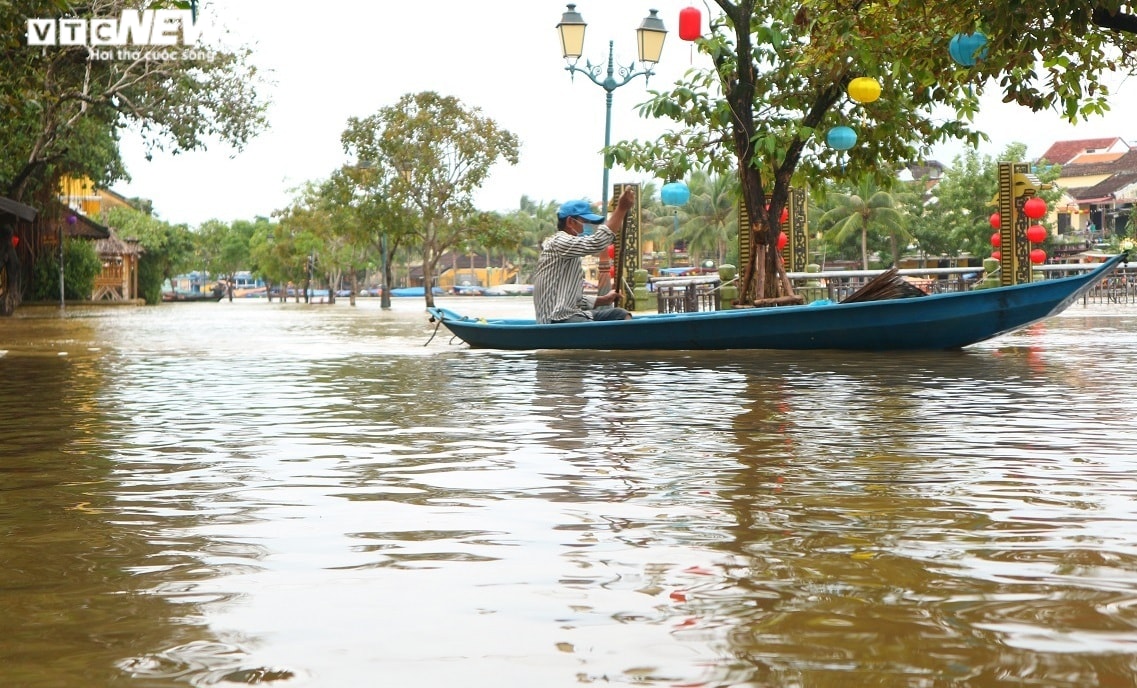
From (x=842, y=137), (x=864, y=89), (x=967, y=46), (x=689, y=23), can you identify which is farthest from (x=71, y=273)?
(x=967, y=46)

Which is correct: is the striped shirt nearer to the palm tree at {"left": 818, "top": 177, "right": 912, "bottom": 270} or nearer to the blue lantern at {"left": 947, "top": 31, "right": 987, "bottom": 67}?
the blue lantern at {"left": 947, "top": 31, "right": 987, "bottom": 67}

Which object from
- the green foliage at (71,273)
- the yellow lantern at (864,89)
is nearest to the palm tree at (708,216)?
the green foliage at (71,273)

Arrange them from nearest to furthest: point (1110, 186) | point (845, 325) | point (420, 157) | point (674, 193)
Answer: point (845, 325) → point (674, 193) → point (420, 157) → point (1110, 186)

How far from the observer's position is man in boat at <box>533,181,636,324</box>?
47.7 ft

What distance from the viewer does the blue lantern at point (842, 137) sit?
18.2 meters

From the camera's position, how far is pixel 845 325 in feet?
47.1

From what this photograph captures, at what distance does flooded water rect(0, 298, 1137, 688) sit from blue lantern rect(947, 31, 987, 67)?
15.5ft

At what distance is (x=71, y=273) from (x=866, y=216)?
36638 millimetres

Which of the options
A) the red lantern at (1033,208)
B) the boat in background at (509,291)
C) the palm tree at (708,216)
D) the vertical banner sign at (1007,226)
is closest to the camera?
the red lantern at (1033,208)

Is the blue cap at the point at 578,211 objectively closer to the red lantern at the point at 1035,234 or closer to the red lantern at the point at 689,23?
the red lantern at the point at 689,23

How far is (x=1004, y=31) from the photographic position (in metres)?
12.0

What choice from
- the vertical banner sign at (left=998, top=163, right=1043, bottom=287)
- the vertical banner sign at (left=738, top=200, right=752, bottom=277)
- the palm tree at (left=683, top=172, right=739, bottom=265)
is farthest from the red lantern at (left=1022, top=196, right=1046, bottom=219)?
the palm tree at (left=683, top=172, right=739, bottom=265)

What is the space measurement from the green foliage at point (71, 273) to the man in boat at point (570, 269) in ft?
114

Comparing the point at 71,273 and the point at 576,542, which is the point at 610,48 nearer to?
the point at 576,542
